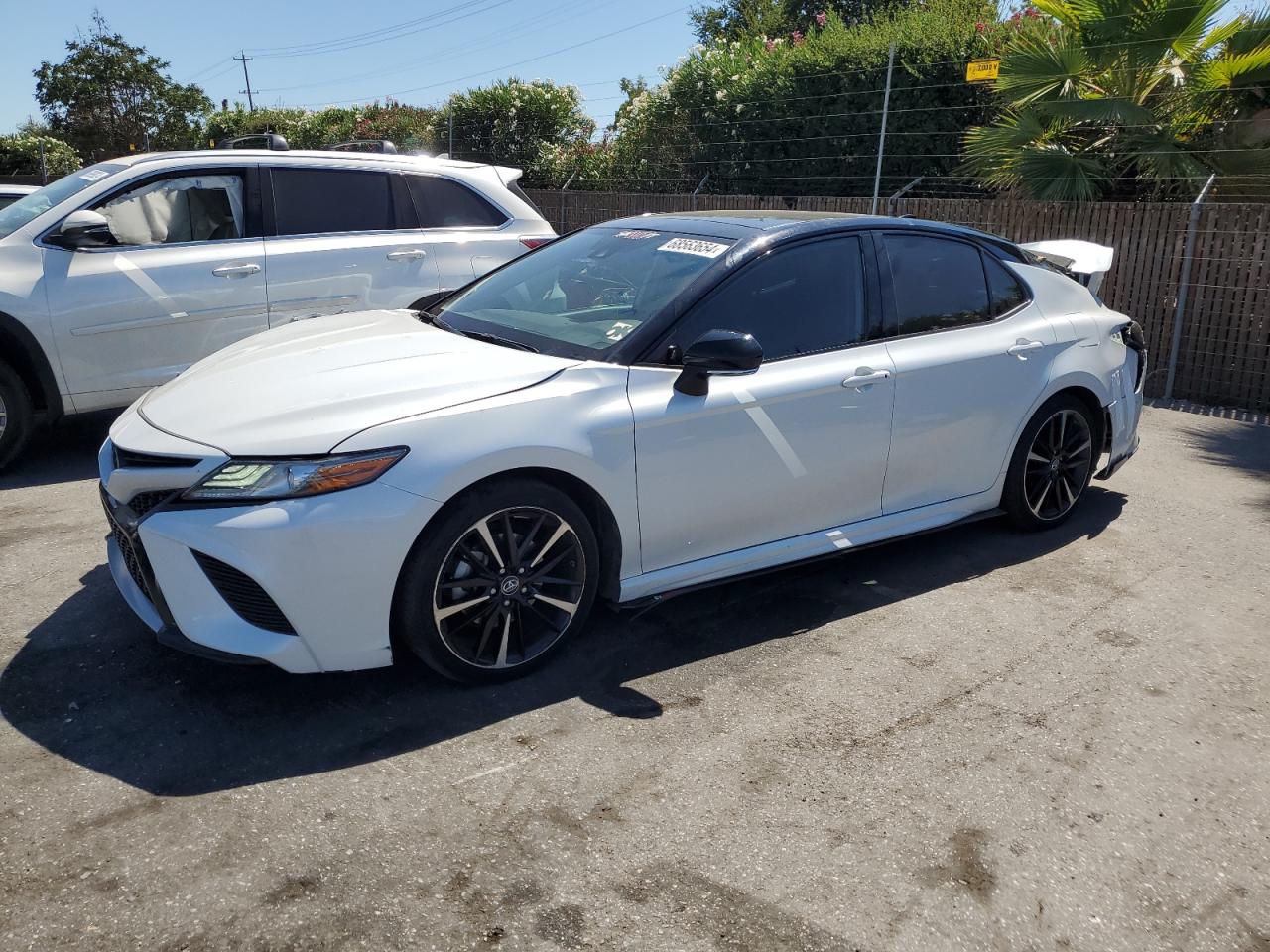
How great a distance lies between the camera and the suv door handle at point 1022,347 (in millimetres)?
4957

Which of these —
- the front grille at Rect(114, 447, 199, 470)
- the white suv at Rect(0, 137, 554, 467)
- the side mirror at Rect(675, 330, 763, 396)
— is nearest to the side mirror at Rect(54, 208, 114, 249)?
the white suv at Rect(0, 137, 554, 467)

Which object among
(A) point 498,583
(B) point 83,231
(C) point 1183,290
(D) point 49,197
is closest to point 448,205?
(B) point 83,231

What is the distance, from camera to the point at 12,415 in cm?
593

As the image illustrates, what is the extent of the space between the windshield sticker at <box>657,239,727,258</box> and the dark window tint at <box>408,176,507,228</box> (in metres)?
3.31

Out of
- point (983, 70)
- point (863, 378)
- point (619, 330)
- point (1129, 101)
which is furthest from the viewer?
point (983, 70)

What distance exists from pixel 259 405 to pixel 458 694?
3.80ft

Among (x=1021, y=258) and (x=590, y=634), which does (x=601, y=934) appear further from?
(x=1021, y=258)

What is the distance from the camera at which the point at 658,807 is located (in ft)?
9.93

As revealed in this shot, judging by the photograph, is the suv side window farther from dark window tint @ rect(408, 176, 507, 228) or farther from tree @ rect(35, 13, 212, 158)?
tree @ rect(35, 13, 212, 158)

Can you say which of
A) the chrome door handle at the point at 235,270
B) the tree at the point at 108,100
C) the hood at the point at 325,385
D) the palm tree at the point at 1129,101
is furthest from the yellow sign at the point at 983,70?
the tree at the point at 108,100

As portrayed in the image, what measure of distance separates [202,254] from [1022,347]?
470cm

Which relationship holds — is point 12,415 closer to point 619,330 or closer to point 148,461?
point 148,461

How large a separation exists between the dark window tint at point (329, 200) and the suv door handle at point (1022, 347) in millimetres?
4182

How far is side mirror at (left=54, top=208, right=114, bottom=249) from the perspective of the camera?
6.05 m
